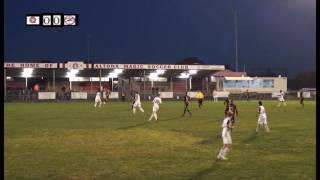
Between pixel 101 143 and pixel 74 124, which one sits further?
pixel 74 124

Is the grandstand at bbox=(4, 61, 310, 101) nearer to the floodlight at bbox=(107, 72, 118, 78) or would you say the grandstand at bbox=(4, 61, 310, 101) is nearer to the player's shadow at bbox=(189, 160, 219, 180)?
the floodlight at bbox=(107, 72, 118, 78)

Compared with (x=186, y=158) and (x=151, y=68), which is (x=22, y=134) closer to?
(x=186, y=158)

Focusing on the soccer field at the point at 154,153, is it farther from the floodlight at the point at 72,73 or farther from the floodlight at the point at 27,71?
the floodlight at the point at 72,73

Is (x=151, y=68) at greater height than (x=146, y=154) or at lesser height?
greater

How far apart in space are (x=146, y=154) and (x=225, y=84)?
7705 cm

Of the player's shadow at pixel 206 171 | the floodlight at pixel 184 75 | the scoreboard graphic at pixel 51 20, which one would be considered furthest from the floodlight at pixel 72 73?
the scoreboard graphic at pixel 51 20

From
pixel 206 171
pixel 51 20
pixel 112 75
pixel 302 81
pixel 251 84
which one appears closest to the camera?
pixel 51 20

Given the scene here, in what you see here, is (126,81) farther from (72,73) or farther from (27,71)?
(27,71)

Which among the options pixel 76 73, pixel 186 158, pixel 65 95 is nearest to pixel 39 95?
pixel 65 95

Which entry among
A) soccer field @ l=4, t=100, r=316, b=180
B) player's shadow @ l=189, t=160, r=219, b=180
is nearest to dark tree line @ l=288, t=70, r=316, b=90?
soccer field @ l=4, t=100, r=316, b=180

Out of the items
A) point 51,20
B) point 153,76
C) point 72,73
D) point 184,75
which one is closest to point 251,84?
point 184,75

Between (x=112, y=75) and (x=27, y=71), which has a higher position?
(x=27, y=71)

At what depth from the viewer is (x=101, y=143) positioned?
20641 mm

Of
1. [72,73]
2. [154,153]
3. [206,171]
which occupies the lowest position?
[206,171]
